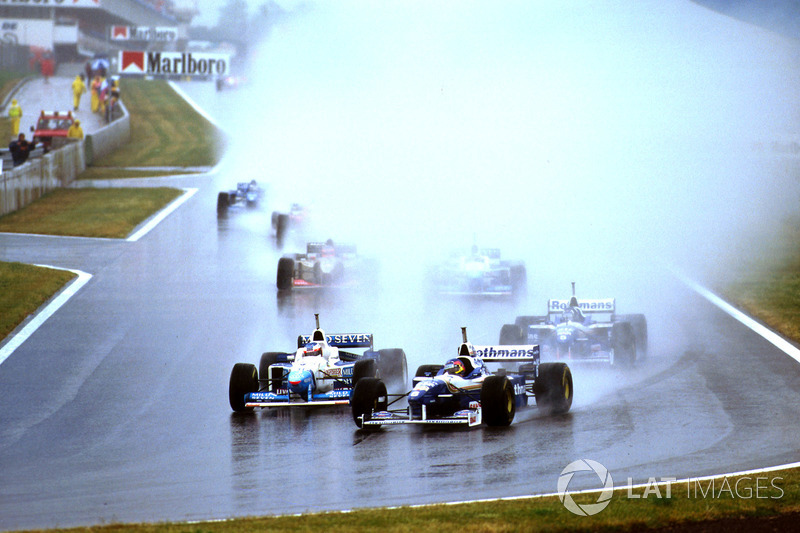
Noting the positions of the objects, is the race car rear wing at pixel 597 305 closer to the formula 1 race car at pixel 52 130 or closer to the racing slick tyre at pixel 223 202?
the racing slick tyre at pixel 223 202

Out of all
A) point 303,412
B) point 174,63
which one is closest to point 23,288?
point 303,412

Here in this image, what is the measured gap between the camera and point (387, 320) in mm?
28172

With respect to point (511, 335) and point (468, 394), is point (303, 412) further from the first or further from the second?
point (511, 335)

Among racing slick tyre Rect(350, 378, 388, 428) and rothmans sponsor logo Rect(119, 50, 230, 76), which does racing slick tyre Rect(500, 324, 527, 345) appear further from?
rothmans sponsor logo Rect(119, 50, 230, 76)

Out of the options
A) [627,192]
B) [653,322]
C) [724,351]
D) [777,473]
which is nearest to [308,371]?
[777,473]

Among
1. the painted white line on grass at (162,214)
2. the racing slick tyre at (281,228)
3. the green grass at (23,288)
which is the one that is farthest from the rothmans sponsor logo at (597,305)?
the painted white line on grass at (162,214)

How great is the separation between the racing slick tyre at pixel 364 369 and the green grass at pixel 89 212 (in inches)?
1001

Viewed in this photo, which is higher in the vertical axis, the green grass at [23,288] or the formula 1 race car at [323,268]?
the formula 1 race car at [323,268]

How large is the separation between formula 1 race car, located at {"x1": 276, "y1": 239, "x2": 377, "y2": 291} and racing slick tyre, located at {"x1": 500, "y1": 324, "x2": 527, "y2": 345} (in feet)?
35.7

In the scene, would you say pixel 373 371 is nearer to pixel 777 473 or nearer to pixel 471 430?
pixel 471 430

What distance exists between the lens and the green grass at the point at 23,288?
27.6 metres

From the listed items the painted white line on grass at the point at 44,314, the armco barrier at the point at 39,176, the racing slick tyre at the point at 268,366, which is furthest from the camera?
the armco barrier at the point at 39,176

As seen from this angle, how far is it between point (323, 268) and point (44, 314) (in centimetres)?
833

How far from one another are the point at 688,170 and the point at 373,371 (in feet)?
119
